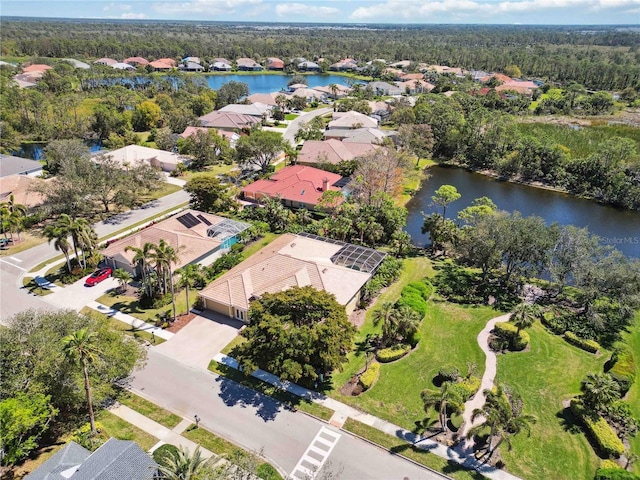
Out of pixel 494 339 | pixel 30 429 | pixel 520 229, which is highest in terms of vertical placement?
pixel 520 229

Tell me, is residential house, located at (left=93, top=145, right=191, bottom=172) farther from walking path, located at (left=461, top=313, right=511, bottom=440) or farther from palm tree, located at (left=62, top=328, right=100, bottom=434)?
walking path, located at (left=461, top=313, right=511, bottom=440)

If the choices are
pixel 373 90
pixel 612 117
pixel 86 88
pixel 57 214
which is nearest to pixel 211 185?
pixel 57 214

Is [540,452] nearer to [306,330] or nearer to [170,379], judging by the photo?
[306,330]

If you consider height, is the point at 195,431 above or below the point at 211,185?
below

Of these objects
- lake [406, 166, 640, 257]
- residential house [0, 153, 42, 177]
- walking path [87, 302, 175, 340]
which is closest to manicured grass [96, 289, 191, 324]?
walking path [87, 302, 175, 340]

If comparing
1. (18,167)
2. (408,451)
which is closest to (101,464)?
(408,451)

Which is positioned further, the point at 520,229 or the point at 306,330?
the point at 520,229

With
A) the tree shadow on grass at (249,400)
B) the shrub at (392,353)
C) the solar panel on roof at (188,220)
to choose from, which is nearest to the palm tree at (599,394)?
the shrub at (392,353)
